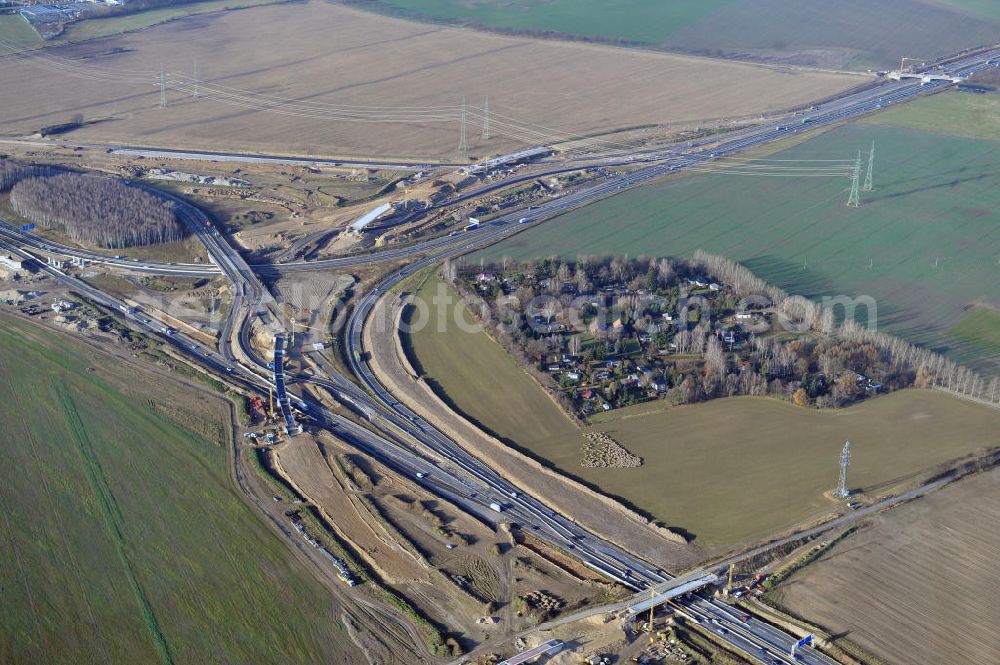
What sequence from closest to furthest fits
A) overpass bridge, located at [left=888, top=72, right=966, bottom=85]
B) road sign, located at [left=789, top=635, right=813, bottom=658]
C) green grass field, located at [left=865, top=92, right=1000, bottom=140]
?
1. road sign, located at [left=789, top=635, right=813, bottom=658]
2. green grass field, located at [left=865, top=92, right=1000, bottom=140]
3. overpass bridge, located at [left=888, top=72, right=966, bottom=85]

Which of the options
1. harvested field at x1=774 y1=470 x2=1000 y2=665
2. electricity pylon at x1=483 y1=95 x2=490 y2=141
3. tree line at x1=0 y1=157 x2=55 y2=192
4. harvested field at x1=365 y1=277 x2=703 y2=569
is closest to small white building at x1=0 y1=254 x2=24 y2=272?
tree line at x1=0 y1=157 x2=55 y2=192

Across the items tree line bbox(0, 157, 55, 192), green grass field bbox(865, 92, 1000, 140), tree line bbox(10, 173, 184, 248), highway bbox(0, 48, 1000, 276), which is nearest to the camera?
highway bbox(0, 48, 1000, 276)

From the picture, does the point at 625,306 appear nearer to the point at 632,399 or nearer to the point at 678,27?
the point at 632,399

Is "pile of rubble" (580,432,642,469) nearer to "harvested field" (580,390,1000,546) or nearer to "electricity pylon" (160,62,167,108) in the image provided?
"harvested field" (580,390,1000,546)

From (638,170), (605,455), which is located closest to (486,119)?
(638,170)

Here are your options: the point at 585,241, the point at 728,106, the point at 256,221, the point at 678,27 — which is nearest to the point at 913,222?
the point at 585,241
